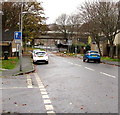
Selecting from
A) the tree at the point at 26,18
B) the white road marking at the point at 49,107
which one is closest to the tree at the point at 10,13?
the tree at the point at 26,18

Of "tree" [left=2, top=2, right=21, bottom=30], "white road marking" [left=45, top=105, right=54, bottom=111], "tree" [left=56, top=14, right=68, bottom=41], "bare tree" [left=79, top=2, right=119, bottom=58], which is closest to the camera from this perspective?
"white road marking" [left=45, top=105, right=54, bottom=111]

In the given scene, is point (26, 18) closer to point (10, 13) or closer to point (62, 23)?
point (10, 13)

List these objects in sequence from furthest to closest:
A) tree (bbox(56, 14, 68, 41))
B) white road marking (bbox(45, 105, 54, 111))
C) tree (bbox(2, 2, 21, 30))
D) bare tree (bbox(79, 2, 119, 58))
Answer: tree (bbox(56, 14, 68, 41))
tree (bbox(2, 2, 21, 30))
bare tree (bbox(79, 2, 119, 58))
white road marking (bbox(45, 105, 54, 111))

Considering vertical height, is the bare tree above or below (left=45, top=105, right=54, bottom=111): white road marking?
above

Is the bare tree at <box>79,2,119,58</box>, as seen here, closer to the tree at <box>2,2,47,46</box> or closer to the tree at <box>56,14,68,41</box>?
the tree at <box>2,2,47,46</box>

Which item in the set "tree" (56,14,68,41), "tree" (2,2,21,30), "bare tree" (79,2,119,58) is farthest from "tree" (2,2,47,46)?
"tree" (56,14,68,41)

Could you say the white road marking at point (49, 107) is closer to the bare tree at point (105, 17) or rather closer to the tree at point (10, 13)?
the bare tree at point (105, 17)

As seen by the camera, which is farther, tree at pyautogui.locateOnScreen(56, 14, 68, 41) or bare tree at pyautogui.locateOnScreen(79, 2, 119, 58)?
tree at pyautogui.locateOnScreen(56, 14, 68, 41)

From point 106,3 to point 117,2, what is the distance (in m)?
1.54

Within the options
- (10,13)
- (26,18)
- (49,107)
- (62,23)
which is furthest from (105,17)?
(62,23)

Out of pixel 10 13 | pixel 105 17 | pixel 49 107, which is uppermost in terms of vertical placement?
pixel 10 13

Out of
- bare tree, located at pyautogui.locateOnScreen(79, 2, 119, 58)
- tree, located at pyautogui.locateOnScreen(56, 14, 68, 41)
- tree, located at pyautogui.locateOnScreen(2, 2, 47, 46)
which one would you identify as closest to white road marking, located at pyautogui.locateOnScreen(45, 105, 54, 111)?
bare tree, located at pyautogui.locateOnScreen(79, 2, 119, 58)

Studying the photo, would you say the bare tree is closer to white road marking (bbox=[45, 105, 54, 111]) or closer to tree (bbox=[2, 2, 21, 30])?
tree (bbox=[2, 2, 21, 30])

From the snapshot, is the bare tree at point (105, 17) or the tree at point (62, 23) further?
the tree at point (62, 23)
